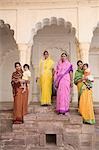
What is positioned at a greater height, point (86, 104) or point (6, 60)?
point (6, 60)

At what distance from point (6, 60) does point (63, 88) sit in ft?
13.3

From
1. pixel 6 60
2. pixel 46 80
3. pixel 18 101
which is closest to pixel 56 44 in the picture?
pixel 6 60

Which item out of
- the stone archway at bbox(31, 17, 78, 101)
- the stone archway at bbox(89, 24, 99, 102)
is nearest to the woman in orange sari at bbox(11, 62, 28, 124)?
the stone archway at bbox(31, 17, 78, 101)

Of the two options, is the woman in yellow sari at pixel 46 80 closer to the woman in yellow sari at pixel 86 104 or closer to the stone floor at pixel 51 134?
the stone floor at pixel 51 134

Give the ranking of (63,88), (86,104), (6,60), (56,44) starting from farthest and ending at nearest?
1. (6,60)
2. (56,44)
3. (63,88)
4. (86,104)

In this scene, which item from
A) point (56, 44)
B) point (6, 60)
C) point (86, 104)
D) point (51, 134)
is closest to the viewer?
point (51, 134)

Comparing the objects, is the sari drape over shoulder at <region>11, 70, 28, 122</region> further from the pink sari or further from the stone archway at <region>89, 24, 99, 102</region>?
the stone archway at <region>89, 24, 99, 102</region>

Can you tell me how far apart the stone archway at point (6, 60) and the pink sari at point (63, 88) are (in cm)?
362

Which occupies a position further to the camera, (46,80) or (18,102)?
(46,80)

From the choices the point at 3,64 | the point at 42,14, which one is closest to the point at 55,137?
the point at 42,14

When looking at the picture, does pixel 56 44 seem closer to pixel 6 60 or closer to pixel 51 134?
pixel 6 60

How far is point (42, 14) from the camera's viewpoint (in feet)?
29.0

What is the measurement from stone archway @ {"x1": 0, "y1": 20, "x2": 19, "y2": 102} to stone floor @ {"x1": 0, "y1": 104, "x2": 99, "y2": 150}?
3634 millimetres

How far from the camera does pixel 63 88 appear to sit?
756 cm
